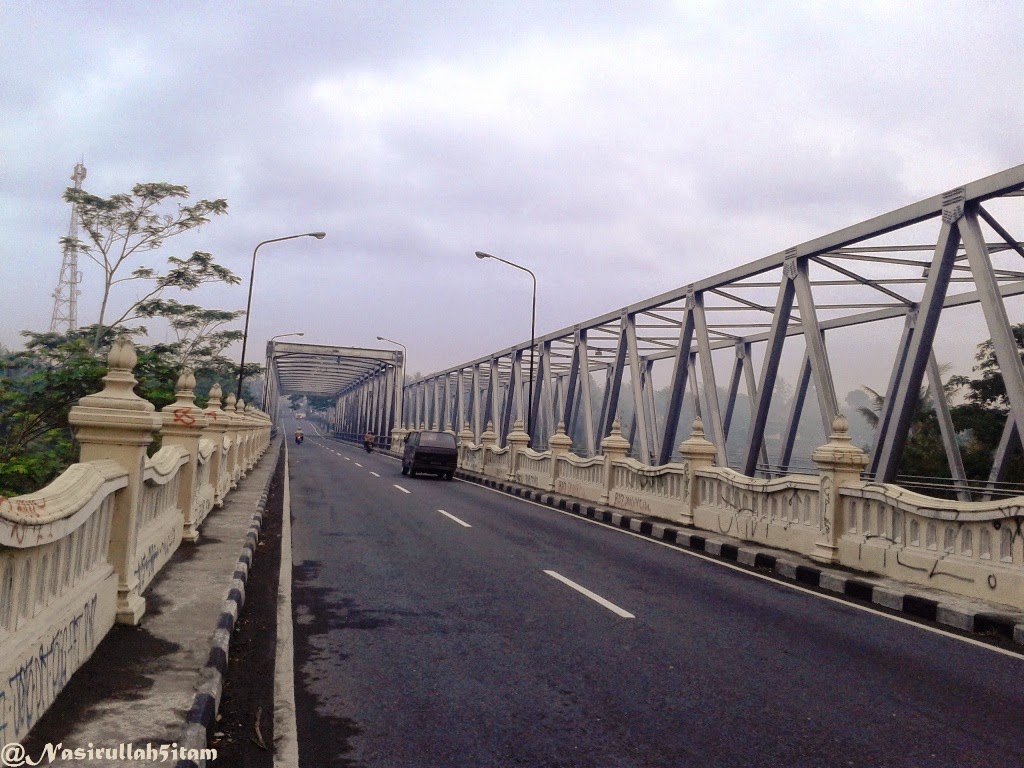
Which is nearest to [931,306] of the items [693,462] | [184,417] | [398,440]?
[693,462]

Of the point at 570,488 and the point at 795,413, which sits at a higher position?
the point at 795,413

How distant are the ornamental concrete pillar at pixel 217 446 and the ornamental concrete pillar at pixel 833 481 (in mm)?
8934

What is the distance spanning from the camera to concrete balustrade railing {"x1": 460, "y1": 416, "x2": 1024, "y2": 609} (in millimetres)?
7383

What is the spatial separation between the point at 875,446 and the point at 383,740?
1605 centimetres

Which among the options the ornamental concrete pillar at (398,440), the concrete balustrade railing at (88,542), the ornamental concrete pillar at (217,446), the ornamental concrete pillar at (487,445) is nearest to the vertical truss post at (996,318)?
the concrete balustrade railing at (88,542)

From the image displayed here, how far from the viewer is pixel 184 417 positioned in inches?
352

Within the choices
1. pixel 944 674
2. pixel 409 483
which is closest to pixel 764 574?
pixel 944 674

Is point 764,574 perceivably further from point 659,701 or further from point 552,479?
point 552,479

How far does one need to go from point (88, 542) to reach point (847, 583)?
7.58 metres

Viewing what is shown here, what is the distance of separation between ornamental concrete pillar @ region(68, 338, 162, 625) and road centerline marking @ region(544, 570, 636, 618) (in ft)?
13.1

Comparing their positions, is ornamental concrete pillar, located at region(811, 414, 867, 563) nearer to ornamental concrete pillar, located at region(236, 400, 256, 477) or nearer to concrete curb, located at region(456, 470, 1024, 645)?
concrete curb, located at region(456, 470, 1024, 645)

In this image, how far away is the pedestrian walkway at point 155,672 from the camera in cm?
354

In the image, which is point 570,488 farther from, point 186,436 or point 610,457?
point 186,436

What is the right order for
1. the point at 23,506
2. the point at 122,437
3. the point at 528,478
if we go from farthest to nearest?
the point at 528,478 → the point at 122,437 → the point at 23,506
